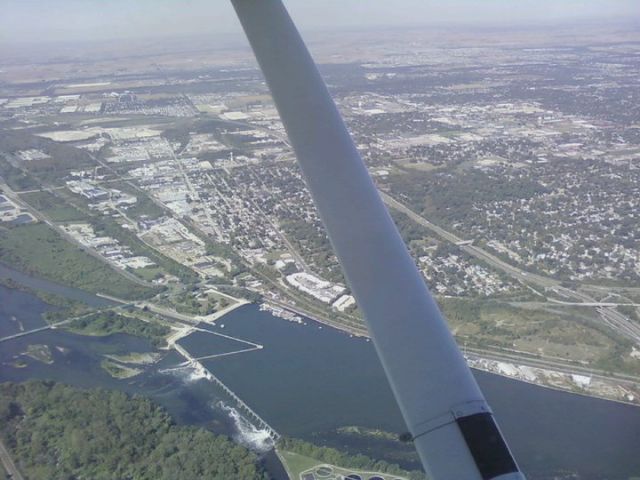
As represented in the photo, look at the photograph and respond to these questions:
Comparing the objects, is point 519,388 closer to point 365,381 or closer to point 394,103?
point 365,381

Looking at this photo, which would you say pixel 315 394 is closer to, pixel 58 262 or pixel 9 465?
pixel 9 465

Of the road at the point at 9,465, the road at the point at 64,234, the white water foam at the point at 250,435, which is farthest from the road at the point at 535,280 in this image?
the road at the point at 9,465

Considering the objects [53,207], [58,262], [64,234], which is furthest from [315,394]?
[53,207]

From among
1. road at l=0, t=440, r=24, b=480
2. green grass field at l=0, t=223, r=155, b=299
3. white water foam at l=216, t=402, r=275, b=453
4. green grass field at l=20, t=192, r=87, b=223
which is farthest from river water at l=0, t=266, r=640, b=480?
green grass field at l=20, t=192, r=87, b=223

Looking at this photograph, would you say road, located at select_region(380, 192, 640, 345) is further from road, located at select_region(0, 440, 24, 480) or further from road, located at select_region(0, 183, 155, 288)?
road, located at select_region(0, 440, 24, 480)

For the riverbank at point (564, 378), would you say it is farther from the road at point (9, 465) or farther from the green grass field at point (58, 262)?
the green grass field at point (58, 262)
